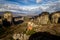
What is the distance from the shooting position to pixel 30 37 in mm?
49625

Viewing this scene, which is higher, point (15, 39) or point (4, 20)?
point (15, 39)

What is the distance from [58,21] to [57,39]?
36.4 m

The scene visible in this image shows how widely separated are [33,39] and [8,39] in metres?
12.3

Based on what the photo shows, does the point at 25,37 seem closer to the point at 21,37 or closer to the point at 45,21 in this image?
the point at 21,37

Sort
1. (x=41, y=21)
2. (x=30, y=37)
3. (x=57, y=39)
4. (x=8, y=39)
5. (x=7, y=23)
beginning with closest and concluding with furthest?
(x=57, y=39)
(x=30, y=37)
(x=8, y=39)
(x=41, y=21)
(x=7, y=23)

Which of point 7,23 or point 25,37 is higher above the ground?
point 25,37

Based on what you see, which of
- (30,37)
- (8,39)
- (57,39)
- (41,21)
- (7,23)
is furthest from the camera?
(7,23)

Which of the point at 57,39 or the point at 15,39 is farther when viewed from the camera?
the point at 15,39

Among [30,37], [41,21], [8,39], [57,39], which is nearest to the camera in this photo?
[57,39]

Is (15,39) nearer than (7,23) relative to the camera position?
Yes

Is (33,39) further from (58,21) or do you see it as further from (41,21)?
(58,21)

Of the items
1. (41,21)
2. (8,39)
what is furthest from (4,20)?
(8,39)

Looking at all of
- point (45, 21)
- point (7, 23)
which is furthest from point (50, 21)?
point (7, 23)

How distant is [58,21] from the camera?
81.5 m
